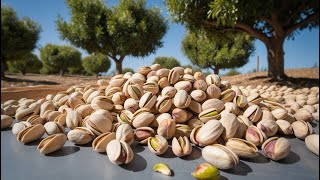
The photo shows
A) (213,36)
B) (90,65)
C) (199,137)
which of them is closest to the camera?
(199,137)

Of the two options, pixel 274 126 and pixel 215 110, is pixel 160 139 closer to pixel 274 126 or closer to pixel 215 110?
pixel 215 110

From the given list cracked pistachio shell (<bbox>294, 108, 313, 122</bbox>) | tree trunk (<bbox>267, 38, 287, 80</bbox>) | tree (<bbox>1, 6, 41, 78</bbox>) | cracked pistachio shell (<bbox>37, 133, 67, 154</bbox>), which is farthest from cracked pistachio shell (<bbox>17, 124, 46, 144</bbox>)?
tree (<bbox>1, 6, 41, 78</bbox>)

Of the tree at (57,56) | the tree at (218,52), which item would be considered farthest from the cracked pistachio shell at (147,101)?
the tree at (57,56)

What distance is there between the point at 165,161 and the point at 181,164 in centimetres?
6

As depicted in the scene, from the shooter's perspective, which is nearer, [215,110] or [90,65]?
[215,110]

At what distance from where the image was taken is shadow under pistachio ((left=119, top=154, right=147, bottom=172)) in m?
0.76

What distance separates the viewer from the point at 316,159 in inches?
34.0

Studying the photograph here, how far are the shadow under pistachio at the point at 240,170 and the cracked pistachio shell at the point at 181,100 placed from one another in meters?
0.41

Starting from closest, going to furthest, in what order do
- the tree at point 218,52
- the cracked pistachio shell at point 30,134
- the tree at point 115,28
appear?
1. the cracked pistachio shell at point 30,134
2. the tree at point 115,28
3. the tree at point 218,52

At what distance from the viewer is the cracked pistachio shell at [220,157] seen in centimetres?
75

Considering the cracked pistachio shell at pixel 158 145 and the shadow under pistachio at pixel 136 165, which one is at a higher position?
the cracked pistachio shell at pixel 158 145

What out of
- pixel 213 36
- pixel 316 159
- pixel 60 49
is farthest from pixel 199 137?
pixel 60 49

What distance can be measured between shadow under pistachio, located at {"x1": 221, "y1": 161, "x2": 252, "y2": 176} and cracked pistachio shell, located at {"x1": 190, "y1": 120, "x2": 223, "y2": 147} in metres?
0.14

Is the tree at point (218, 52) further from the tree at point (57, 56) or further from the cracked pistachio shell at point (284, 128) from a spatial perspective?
the tree at point (57, 56)
